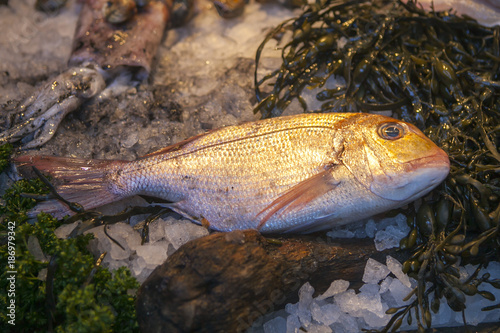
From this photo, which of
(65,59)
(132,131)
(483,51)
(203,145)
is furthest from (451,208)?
(65,59)

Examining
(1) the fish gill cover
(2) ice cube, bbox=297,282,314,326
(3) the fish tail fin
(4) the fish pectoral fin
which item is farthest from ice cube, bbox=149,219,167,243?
(1) the fish gill cover

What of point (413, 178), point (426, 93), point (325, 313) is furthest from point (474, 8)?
point (325, 313)

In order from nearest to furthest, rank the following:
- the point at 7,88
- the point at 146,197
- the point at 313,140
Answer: the point at 313,140
the point at 146,197
the point at 7,88

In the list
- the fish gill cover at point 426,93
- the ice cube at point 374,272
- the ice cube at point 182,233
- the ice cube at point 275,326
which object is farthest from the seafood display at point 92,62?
the ice cube at point 374,272

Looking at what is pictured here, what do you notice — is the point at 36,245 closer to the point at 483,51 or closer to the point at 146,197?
the point at 146,197

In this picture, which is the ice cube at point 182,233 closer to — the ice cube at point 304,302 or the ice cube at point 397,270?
the ice cube at point 304,302

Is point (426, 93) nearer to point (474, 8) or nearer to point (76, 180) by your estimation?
point (474, 8)

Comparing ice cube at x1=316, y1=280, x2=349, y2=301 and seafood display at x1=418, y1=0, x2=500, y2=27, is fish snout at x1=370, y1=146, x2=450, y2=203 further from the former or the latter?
seafood display at x1=418, y1=0, x2=500, y2=27

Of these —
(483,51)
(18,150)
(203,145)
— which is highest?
(483,51)
